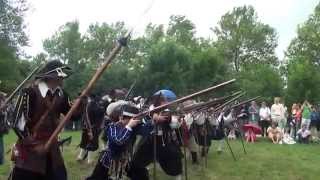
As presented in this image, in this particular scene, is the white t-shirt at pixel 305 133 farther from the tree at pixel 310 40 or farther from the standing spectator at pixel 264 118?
the tree at pixel 310 40

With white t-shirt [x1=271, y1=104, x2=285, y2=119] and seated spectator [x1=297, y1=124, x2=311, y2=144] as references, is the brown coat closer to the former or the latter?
white t-shirt [x1=271, y1=104, x2=285, y2=119]

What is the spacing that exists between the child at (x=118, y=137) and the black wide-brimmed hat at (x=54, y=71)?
4.83 ft

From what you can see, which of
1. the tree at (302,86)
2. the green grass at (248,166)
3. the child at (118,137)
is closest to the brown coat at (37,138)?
the child at (118,137)

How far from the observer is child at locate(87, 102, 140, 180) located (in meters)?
7.43

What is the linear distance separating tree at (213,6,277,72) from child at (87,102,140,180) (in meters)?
55.0

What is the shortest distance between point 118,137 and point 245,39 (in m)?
56.4

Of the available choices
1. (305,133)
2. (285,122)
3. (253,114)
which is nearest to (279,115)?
(285,122)

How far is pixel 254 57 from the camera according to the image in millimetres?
63406

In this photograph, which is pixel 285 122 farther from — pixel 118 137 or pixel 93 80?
pixel 93 80

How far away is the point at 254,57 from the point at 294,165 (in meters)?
49.8

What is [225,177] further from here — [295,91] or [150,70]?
[150,70]

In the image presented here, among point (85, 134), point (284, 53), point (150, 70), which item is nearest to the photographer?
point (85, 134)

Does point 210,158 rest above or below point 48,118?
below

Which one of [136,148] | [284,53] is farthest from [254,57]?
[136,148]
